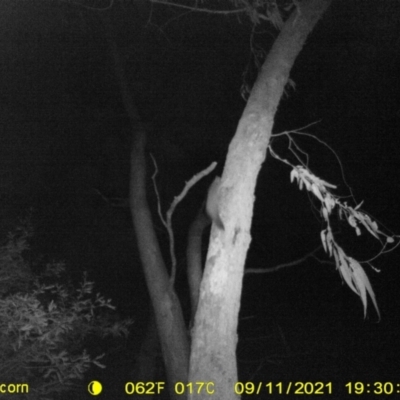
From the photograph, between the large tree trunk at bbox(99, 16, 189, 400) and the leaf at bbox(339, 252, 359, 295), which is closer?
the leaf at bbox(339, 252, 359, 295)

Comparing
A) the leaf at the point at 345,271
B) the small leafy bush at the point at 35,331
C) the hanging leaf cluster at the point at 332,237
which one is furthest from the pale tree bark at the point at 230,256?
the small leafy bush at the point at 35,331

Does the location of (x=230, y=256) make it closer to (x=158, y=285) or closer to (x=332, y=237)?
(x=332, y=237)

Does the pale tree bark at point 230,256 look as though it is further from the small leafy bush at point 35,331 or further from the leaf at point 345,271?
the small leafy bush at point 35,331

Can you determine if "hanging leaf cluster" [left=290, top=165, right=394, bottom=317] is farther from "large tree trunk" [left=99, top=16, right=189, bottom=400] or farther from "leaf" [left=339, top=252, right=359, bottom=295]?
"large tree trunk" [left=99, top=16, right=189, bottom=400]

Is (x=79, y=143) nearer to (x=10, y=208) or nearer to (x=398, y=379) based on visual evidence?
(x=10, y=208)

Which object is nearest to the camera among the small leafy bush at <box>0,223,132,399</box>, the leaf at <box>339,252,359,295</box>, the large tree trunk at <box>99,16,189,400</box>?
the leaf at <box>339,252,359,295</box>

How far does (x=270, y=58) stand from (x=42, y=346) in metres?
3.07

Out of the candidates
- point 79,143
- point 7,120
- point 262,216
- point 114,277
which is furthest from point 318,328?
point 7,120

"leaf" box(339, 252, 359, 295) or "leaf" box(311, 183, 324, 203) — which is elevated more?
"leaf" box(311, 183, 324, 203)

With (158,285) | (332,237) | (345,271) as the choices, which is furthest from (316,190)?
(158,285)

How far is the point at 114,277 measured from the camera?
10664 mm

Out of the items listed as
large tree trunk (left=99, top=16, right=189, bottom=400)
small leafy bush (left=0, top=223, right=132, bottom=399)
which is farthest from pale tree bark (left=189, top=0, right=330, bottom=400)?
small leafy bush (left=0, top=223, right=132, bottom=399)

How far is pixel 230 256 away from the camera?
3.01m

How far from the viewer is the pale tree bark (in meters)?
2.91
